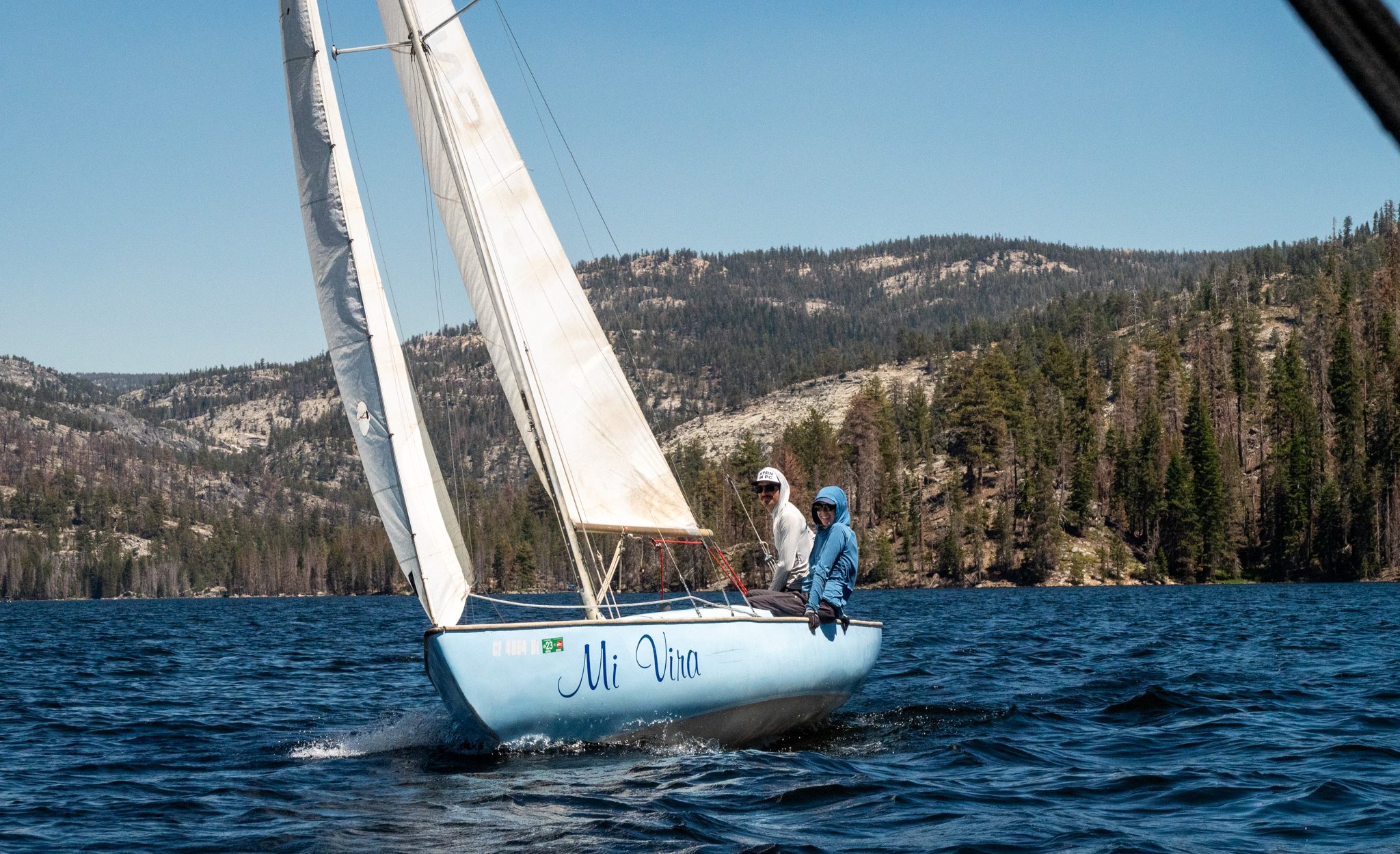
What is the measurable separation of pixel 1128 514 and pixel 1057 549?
8.89m

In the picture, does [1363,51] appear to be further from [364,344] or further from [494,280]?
[494,280]

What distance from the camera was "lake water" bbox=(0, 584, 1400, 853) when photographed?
9.84m

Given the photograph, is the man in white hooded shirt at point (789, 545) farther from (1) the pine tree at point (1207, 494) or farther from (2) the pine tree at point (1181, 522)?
(1) the pine tree at point (1207, 494)

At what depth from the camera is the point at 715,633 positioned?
13.3m

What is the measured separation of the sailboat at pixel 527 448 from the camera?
12734 mm

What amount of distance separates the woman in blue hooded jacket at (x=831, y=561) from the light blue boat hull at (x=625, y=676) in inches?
16.0

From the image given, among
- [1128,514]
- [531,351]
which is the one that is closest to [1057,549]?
[1128,514]

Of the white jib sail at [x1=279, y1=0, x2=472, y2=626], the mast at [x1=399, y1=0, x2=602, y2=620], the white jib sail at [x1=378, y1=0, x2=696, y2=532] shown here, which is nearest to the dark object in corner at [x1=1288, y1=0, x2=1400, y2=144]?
the white jib sail at [x1=279, y1=0, x2=472, y2=626]

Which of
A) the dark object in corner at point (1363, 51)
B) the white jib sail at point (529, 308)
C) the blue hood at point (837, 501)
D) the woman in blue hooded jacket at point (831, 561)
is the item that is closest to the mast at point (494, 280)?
the white jib sail at point (529, 308)

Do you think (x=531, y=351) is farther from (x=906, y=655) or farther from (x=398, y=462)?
(x=906, y=655)

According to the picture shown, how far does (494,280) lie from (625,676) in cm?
453

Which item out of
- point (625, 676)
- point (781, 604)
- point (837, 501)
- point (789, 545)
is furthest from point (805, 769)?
point (789, 545)

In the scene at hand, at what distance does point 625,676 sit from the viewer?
12.9 metres

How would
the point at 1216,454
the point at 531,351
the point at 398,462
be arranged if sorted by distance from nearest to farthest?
1. the point at 398,462
2. the point at 531,351
3. the point at 1216,454
